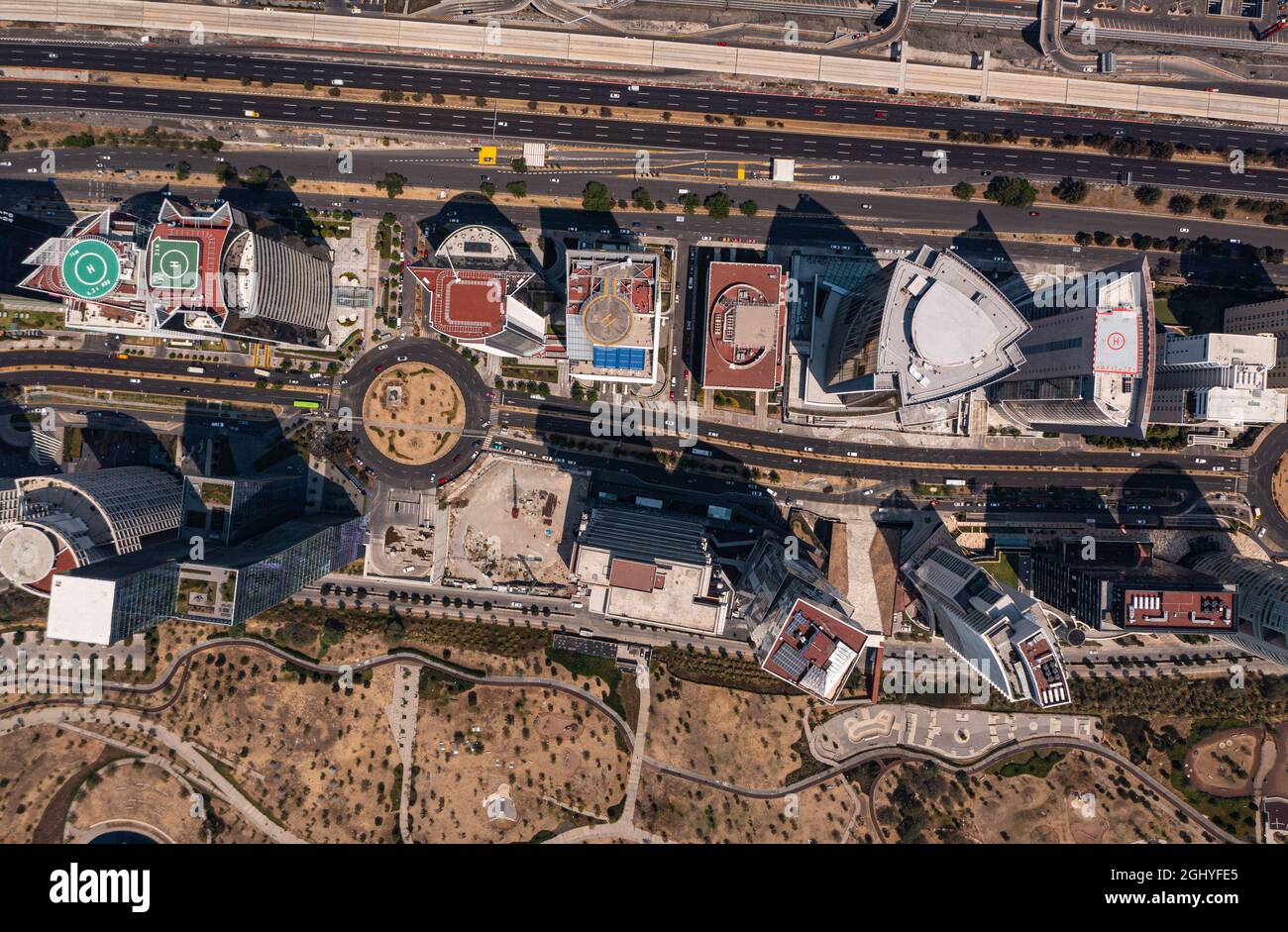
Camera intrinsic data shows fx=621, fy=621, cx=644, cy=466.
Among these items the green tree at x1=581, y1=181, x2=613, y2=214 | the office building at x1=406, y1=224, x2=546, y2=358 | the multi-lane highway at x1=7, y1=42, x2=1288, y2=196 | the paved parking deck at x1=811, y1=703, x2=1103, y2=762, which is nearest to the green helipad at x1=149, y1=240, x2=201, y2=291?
the office building at x1=406, y1=224, x2=546, y2=358

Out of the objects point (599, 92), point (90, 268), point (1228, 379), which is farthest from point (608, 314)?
point (1228, 379)

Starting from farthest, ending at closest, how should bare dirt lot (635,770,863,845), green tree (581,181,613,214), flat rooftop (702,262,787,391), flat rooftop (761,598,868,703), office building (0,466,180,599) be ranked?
green tree (581,181,613,214)
bare dirt lot (635,770,863,845)
flat rooftop (702,262,787,391)
office building (0,466,180,599)
flat rooftop (761,598,868,703)

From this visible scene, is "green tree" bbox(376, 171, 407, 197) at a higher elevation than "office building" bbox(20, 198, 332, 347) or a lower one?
higher

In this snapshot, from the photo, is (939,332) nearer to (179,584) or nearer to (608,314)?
(608,314)

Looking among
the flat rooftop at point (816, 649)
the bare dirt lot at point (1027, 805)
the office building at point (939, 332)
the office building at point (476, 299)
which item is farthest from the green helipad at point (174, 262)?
the bare dirt lot at point (1027, 805)

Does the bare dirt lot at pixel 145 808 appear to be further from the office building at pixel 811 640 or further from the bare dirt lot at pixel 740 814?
the office building at pixel 811 640

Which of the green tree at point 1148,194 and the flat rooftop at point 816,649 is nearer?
the flat rooftop at point 816,649

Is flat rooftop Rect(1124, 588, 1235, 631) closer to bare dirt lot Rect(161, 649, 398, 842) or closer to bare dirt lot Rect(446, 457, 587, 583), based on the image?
bare dirt lot Rect(446, 457, 587, 583)
